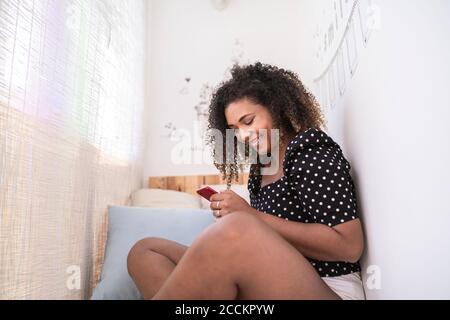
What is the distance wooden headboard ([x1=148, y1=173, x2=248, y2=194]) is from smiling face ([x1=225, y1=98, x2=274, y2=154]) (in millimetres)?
678

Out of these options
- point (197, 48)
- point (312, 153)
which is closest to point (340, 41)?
point (312, 153)

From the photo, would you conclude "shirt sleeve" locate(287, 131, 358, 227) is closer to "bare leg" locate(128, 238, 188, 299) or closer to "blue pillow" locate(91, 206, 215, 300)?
"bare leg" locate(128, 238, 188, 299)

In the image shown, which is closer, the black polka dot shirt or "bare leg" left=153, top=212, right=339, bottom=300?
"bare leg" left=153, top=212, right=339, bottom=300

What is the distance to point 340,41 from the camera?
1.00 m

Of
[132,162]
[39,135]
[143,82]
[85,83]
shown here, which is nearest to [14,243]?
[39,135]

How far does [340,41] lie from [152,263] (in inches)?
32.1

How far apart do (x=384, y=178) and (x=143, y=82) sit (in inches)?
53.8

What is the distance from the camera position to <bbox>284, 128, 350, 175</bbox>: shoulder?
69 cm

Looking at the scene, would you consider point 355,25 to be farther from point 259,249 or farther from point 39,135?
point 39,135

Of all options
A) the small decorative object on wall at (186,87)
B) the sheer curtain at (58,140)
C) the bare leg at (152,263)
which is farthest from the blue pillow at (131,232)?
the small decorative object on wall at (186,87)

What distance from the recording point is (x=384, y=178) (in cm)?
64

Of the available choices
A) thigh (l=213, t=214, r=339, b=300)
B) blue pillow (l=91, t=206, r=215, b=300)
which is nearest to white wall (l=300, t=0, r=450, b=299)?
thigh (l=213, t=214, r=339, b=300)

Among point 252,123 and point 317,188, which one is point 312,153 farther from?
point 252,123

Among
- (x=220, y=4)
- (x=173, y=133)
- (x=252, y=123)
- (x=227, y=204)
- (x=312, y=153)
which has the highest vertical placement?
(x=220, y=4)
